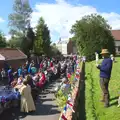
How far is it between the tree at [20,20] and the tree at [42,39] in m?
4.46

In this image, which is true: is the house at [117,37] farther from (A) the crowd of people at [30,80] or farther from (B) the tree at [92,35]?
(A) the crowd of people at [30,80]

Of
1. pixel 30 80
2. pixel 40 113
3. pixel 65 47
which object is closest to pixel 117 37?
pixel 65 47

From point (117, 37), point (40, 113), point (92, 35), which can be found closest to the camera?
point (40, 113)

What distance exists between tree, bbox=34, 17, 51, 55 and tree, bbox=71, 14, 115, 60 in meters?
15.1

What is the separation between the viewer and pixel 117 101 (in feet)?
36.8

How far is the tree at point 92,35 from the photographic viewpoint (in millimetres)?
49906

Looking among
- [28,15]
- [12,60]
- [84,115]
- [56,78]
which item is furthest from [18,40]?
[84,115]

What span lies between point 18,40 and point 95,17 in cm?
1633

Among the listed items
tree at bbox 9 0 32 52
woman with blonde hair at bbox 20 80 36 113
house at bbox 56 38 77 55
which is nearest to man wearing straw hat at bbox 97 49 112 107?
woman with blonde hair at bbox 20 80 36 113

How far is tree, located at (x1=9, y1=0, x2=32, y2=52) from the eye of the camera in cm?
6131

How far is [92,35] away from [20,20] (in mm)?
17720

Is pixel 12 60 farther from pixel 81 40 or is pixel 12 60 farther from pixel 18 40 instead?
pixel 18 40

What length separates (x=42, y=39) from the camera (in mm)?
68688

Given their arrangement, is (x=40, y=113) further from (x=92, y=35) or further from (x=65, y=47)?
(x=65, y=47)
